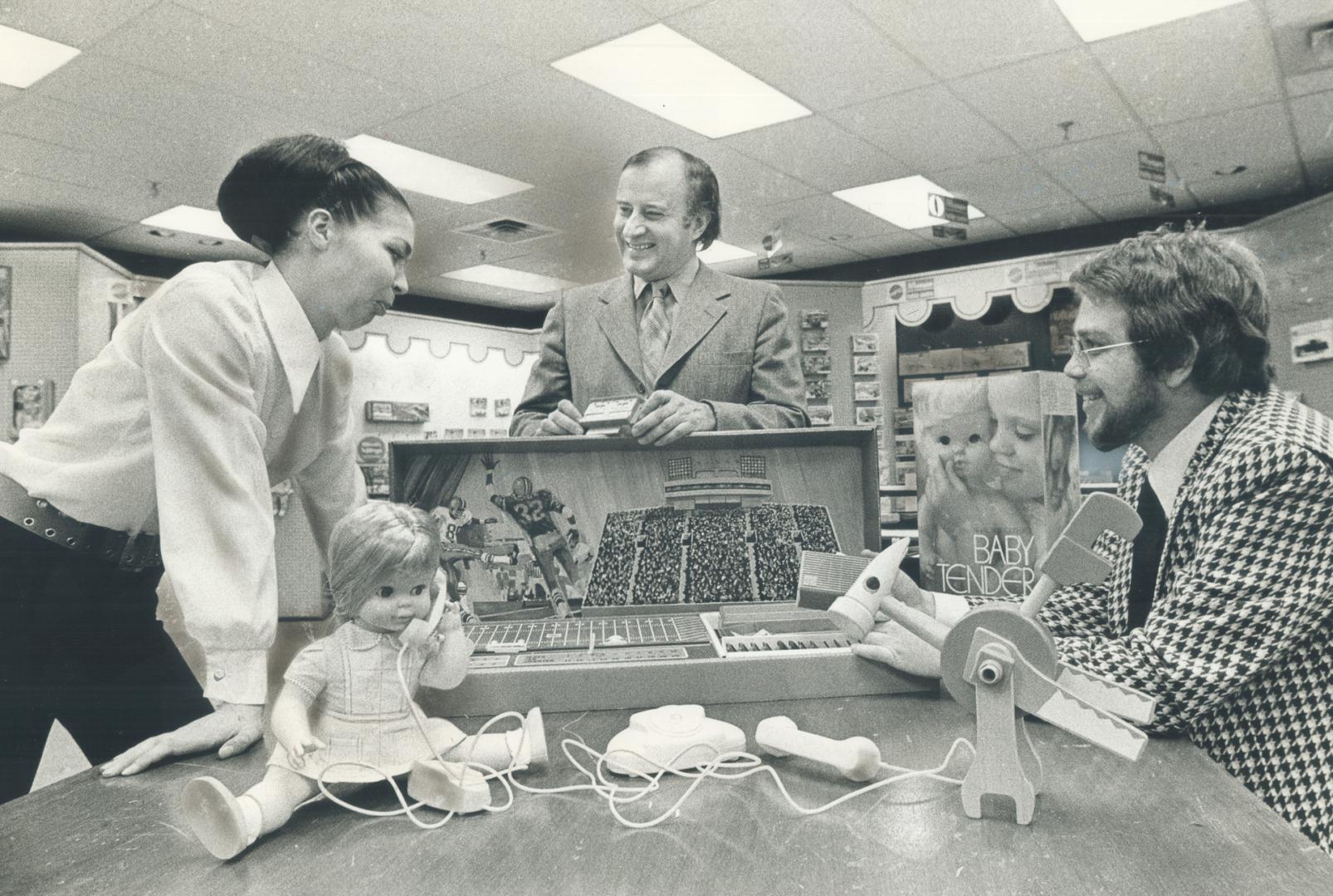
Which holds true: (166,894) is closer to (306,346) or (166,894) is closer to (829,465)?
(306,346)

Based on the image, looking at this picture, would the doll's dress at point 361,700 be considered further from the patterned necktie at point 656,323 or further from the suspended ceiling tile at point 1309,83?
the suspended ceiling tile at point 1309,83

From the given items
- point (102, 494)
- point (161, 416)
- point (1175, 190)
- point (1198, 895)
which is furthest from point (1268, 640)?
point (1175, 190)

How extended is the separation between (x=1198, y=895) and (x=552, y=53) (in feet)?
6.33

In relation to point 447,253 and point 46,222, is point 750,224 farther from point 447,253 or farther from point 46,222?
point 46,222

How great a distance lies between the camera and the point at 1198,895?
1.89 feet

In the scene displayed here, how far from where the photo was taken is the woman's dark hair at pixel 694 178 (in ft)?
5.30

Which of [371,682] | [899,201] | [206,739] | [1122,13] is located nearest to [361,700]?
[371,682]

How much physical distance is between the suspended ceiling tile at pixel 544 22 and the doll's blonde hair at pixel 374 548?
989 millimetres

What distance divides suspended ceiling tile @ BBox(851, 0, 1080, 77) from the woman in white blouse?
64.6 inches

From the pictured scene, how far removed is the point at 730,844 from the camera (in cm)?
67

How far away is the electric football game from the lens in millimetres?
722

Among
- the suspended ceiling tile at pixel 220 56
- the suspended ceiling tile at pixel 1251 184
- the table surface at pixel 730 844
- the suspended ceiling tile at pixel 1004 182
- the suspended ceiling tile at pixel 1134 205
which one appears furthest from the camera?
the suspended ceiling tile at pixel 1004 182

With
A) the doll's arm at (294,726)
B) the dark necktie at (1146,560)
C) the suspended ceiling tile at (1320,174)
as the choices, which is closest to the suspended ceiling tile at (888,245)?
the dark necktie at (1146,560)

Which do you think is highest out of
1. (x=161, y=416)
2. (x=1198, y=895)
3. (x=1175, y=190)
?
(x=1175, y=190)
